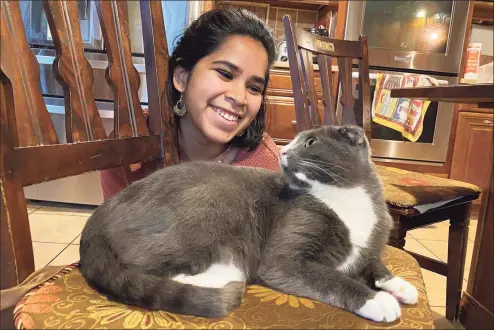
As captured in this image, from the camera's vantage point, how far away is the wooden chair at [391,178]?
3.76 ft

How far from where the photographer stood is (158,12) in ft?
2.95

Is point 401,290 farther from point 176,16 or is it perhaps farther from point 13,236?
point 176,16

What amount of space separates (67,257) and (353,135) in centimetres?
133

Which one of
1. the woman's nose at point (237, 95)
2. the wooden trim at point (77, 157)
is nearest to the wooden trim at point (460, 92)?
the woman's nose at point (237, 95)

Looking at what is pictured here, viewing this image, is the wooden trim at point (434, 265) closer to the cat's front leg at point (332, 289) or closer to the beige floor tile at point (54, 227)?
the cat's front leg at point (332, 289)

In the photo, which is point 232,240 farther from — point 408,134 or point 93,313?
point 408,134

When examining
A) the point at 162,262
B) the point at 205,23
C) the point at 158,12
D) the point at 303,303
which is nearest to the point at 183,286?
the point at 162,262

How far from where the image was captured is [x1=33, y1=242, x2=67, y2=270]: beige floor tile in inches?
59.9

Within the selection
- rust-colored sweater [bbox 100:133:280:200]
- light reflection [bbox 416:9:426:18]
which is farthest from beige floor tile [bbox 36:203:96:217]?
light reflection [bbox 416:9:426:18]

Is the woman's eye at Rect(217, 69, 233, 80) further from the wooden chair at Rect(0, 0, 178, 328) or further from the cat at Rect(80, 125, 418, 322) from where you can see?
the cat at Rect(80, 125, 418, 322)

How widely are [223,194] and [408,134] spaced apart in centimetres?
204

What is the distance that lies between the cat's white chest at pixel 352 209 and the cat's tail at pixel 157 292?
9.3 inches

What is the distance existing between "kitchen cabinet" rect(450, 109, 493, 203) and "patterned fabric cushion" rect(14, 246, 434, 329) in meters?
2.28

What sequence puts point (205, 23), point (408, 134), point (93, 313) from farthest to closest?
point (408, 134) < point (205, 23) < point (93, 313)
